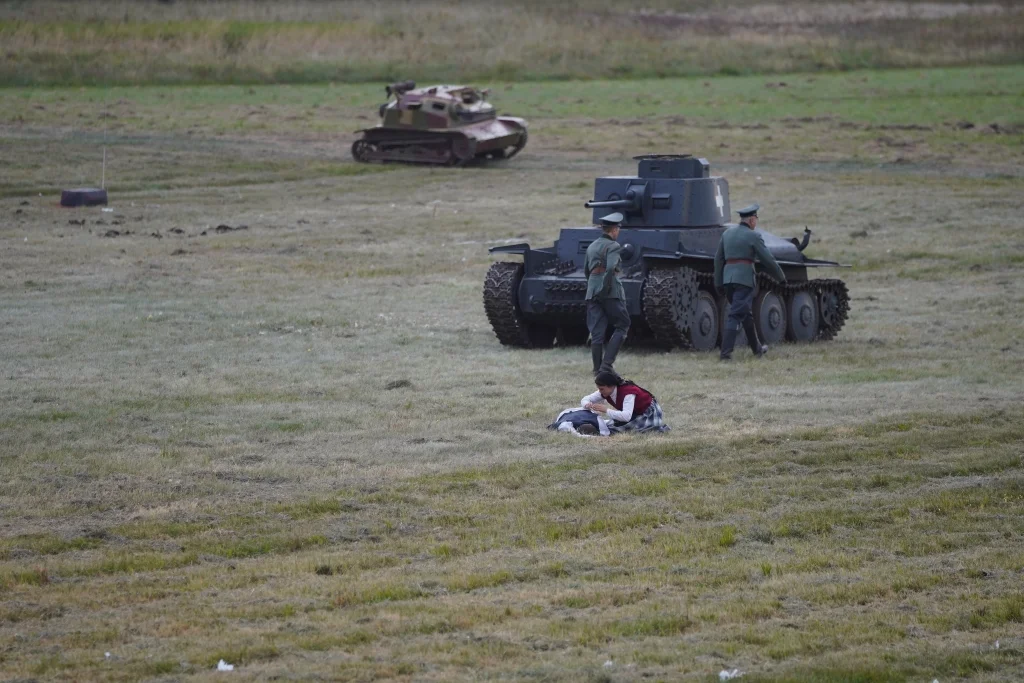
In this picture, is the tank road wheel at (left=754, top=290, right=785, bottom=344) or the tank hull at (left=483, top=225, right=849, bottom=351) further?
the tank road wheel at (left=754, top=290, right=785, bottom=344)

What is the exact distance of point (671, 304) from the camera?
18.1 metres

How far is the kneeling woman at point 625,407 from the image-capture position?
45.1ft

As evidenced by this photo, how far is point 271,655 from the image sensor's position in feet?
26.9

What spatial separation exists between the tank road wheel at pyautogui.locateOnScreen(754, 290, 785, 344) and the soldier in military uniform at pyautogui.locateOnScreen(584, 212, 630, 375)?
3.76 meters

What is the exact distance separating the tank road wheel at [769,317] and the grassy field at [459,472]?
0.47 metres

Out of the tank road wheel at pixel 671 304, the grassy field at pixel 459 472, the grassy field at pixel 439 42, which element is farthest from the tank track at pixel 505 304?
the grassy field at pixel 439 42

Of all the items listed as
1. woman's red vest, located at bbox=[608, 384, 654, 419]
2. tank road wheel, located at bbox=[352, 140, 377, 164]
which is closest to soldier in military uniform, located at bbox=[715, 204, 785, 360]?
woman's red vest, located at bbox=[608, 384, 654, 419]

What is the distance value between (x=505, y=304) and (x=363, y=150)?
2127 centimetres

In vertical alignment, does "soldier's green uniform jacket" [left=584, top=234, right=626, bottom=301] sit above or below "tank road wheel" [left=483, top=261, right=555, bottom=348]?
above

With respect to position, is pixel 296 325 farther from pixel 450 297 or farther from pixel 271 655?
pixel 271 655

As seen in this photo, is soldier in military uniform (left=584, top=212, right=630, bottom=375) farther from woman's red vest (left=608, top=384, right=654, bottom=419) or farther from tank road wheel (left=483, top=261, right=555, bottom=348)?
tank road wheel (left=483, top=261, right=555, bottom=348)

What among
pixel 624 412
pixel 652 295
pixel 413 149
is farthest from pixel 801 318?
pixel 413 149

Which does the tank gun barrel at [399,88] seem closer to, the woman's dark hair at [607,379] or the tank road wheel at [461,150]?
the tank road wheel at [461,150]

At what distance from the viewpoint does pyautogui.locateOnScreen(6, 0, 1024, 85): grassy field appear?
172 feet
